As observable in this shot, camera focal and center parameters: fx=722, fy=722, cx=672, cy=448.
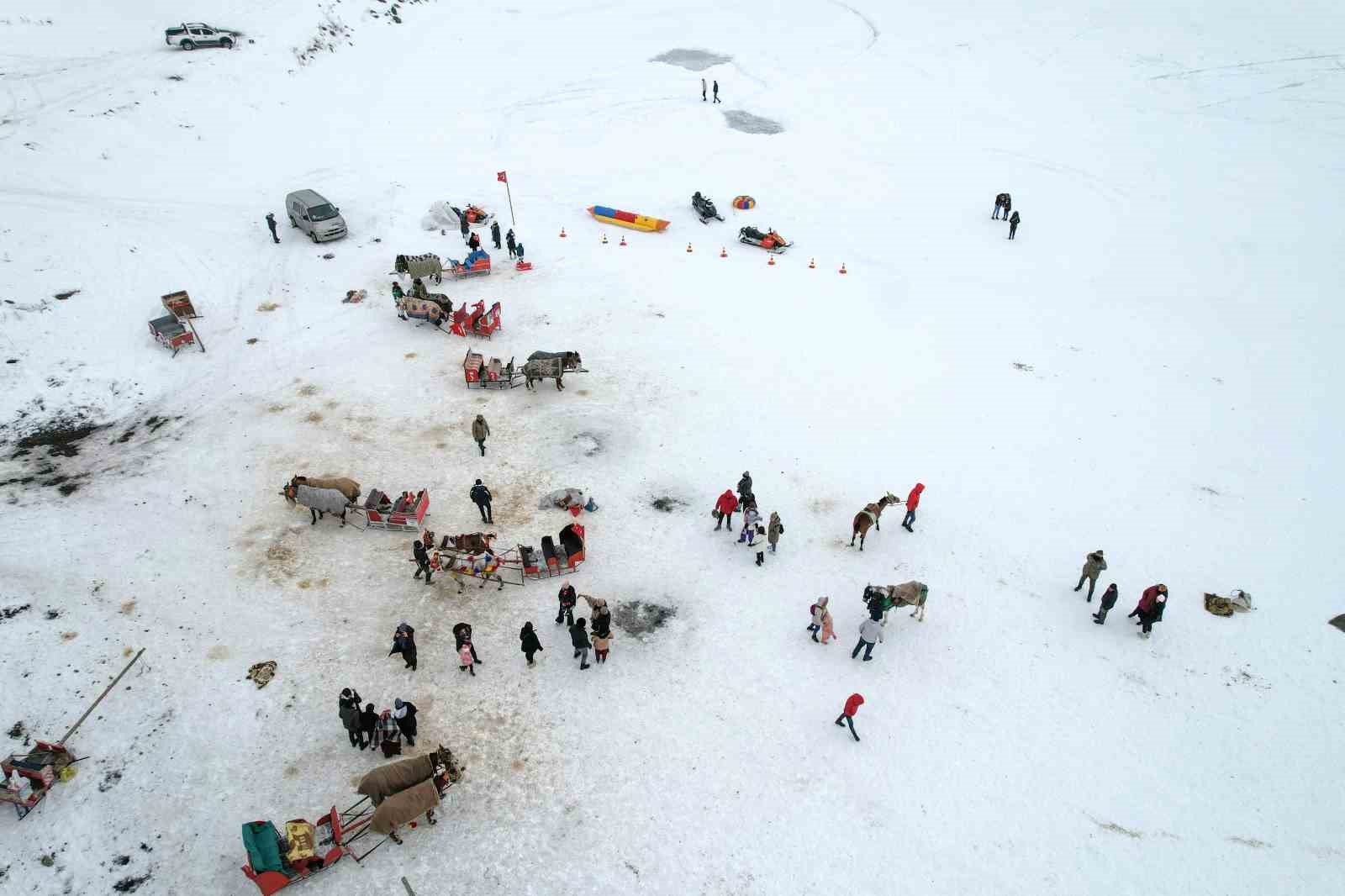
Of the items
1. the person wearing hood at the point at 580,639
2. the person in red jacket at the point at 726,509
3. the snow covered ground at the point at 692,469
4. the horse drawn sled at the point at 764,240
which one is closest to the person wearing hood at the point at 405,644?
the snow covered ground at the point at 692,469

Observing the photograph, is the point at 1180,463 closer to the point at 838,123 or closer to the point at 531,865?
the point at 531,865

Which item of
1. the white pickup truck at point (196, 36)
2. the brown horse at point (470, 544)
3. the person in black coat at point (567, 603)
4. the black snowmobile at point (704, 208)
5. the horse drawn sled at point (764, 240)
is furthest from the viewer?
the white pickup truck at point (196, 36)

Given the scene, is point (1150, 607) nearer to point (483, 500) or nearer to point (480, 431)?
point (483, 500)

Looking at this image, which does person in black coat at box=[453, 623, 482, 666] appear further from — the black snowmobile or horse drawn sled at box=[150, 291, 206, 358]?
the black snowmobile

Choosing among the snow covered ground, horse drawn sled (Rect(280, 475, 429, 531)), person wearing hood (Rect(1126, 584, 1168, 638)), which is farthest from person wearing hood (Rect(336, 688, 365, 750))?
person wearing hood (Rect(1126, 584, 1168, 638))

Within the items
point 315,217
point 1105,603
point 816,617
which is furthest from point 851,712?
point 315,217

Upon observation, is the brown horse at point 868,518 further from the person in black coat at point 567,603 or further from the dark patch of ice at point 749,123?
the dark patch of ice at point 749,123
